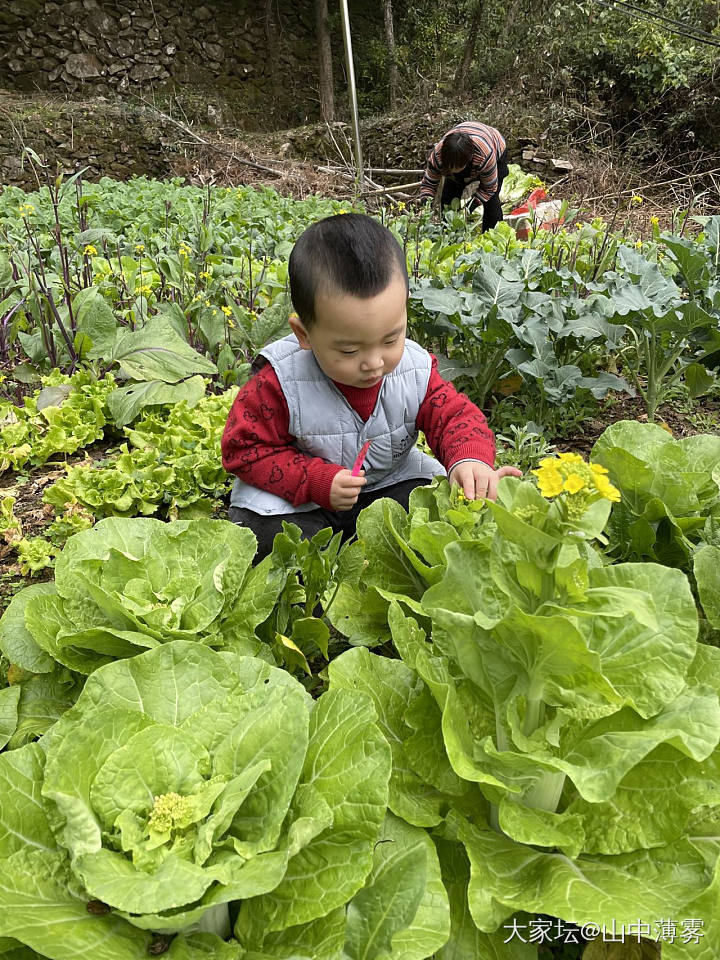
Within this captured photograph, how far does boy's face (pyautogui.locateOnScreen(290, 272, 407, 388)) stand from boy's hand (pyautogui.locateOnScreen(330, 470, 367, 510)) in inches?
10.6

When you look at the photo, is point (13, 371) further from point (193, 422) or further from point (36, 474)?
point (193, 422)

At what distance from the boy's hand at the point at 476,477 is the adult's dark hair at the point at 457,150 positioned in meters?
5.01

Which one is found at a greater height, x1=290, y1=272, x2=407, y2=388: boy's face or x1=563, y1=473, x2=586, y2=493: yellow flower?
x1=563, y1=473, x2=586, y2=493: yellow flower

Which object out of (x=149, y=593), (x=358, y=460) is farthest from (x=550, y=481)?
(x=358, y=460)

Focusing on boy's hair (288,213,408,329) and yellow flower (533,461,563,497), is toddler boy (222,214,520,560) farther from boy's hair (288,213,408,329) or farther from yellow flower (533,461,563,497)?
yellow flower (533,461,563,497)

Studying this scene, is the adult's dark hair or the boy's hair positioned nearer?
the boy's hair

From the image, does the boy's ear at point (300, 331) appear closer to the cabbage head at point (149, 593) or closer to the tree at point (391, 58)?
the cabbage head at point (149, 593)

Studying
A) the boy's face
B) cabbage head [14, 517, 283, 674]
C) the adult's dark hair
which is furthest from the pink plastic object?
the adult's dark hair

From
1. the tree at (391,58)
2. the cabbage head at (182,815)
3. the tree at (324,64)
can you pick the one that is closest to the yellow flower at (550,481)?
the cabbage head at (182,815)

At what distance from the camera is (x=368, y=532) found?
1.82 metres

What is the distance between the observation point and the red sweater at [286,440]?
7.05 ft

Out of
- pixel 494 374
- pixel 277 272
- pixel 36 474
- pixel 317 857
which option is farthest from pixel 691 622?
pixel 277 272

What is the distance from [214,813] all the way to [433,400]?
1.50 m

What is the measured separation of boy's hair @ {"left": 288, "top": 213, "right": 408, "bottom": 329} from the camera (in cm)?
178
